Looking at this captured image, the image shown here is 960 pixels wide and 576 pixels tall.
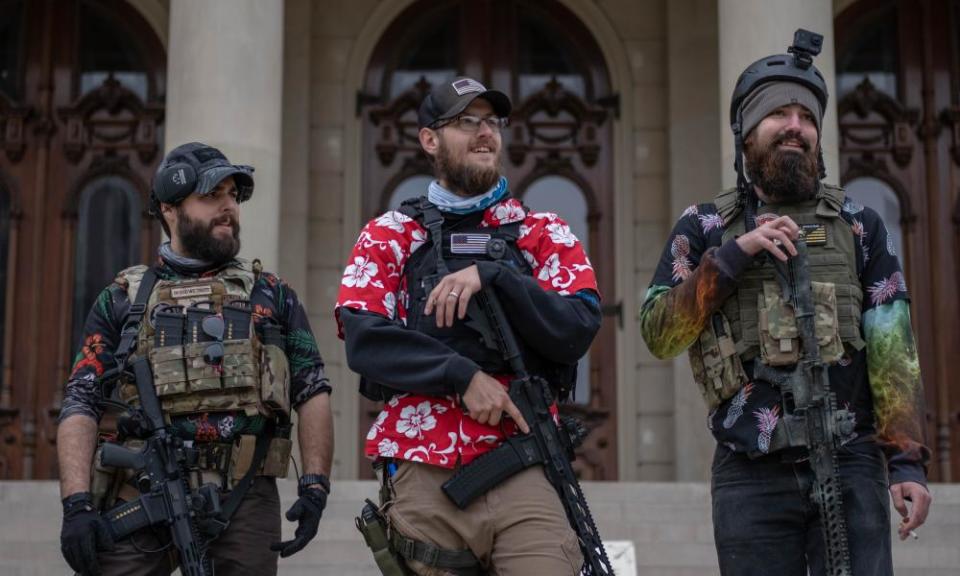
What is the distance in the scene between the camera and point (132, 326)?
4395 millimetres

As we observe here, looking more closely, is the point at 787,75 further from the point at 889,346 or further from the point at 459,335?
the point at 459,335

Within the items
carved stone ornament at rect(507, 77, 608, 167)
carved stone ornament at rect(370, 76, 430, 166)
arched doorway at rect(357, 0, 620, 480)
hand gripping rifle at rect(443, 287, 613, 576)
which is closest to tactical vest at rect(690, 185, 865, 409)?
hand gripping rifle at rect(443, 287, 613, 576)

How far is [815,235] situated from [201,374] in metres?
1.86

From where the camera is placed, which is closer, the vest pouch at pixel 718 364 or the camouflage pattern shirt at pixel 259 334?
the vest pouch at pixel 718 364

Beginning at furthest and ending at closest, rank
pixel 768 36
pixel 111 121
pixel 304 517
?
1. pixel 111 121
2. pixel 768 36
3. pixel 304 517

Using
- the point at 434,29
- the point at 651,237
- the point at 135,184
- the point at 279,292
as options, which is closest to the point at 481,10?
the point at 434,29

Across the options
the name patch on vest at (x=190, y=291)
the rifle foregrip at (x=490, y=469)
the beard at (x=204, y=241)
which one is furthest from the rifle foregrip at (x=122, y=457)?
the rifle foregrip at (x=490, y=469)

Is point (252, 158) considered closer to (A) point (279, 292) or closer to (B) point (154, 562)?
(A) point (279, 292)

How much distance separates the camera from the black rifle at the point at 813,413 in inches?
142

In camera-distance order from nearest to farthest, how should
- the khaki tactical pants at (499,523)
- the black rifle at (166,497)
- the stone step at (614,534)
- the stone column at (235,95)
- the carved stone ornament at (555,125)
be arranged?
the khaki tactical pants at (499,523)
the black rifle at (166,497)
the stone step at (614,534)
the stone column at (235,95)
the carved stone ornament at (555,125)

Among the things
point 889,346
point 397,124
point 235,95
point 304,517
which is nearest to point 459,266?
point 304,517

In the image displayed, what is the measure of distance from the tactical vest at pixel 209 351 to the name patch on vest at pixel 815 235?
5.42ft

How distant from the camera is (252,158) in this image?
8547 mm

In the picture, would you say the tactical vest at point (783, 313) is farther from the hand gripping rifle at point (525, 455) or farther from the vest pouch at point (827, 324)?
the hand gripping rifle at point (525, 455)
